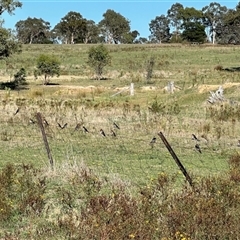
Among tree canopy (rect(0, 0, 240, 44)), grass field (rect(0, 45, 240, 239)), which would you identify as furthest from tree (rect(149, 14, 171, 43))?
grass field (rect(0, 45, 240, 239))

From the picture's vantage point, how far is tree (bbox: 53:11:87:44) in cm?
11544

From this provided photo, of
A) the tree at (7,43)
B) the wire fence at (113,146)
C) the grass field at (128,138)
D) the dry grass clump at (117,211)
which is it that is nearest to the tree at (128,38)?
the tree at (7,43)

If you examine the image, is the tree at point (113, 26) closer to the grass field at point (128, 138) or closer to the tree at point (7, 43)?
the tree at point (7, 43)

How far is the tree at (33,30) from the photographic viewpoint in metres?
124

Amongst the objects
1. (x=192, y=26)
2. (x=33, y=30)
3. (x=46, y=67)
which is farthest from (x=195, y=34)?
(x=46, y=67)

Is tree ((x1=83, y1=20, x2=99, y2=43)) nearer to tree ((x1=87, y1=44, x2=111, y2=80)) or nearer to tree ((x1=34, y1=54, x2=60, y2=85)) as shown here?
tree ((x1=87, y1=44, x2=111, y2=80))

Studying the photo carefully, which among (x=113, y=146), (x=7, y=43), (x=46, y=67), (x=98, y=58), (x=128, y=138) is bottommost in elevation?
(x=113, y=146)

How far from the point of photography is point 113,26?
12875 centimetres

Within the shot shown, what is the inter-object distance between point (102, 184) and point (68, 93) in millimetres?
22843

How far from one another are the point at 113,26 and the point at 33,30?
20.6m

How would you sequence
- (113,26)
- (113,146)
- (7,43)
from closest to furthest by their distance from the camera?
(113,146) < (7,43) < (113,26)

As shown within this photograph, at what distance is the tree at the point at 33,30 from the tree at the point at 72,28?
5.80 metres

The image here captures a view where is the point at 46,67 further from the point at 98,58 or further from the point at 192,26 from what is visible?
the point at 192,26

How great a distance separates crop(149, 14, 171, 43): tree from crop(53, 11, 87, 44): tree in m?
27.4
